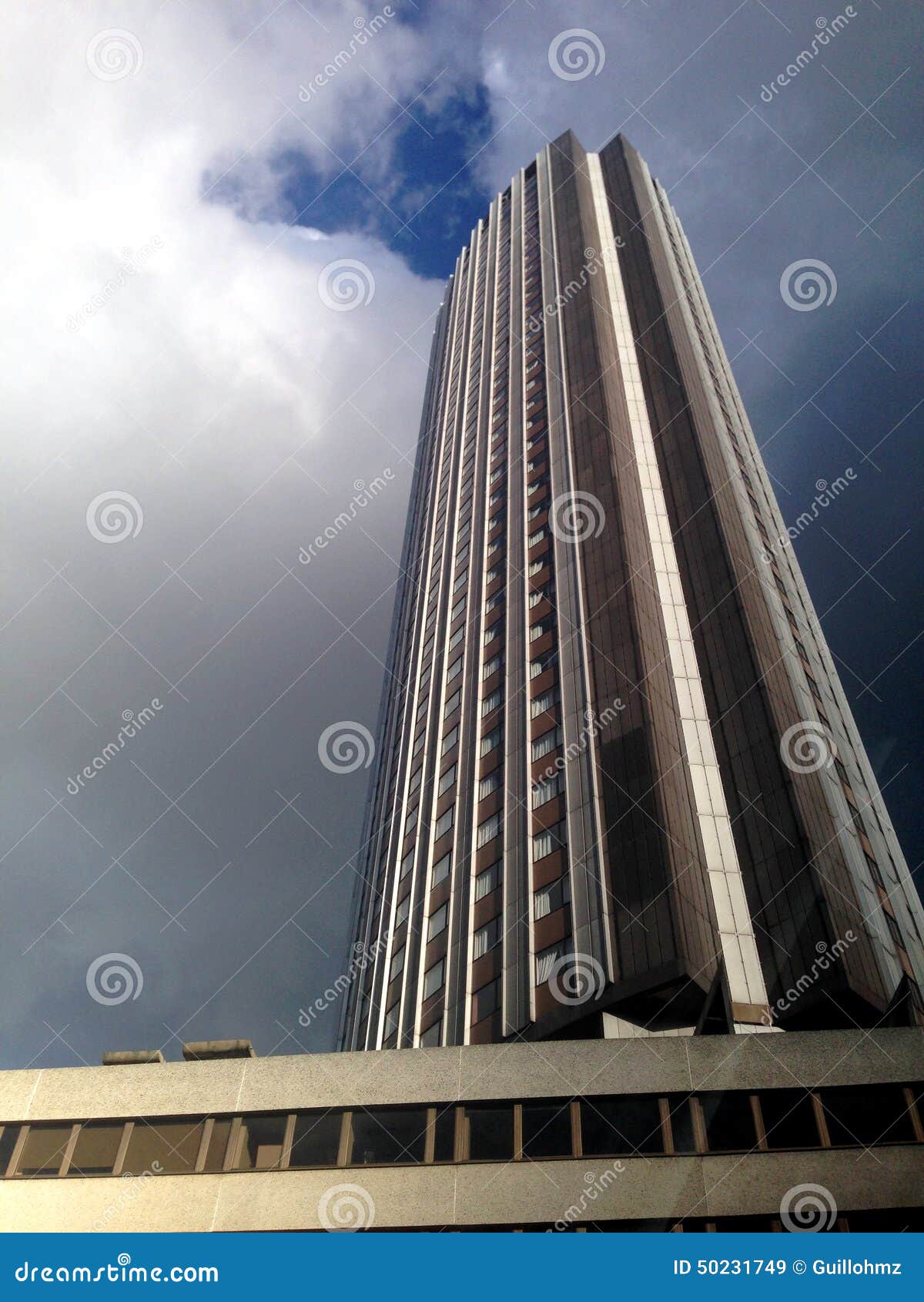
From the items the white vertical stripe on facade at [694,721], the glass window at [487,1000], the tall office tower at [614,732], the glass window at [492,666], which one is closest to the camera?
the tall office tower at [614,732]

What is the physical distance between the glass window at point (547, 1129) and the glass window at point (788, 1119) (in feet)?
13.9

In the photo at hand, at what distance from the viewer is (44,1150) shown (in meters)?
21.0

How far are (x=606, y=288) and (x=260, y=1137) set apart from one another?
64.3 metres

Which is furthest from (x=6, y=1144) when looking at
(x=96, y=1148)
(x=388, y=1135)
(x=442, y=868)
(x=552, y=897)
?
(x=442, y=868)

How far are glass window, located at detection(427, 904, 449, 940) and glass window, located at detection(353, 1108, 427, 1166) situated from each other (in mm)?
20831

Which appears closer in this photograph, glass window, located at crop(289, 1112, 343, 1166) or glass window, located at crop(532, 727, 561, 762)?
glass window, located at crop(289, 1112, 343, 1166)

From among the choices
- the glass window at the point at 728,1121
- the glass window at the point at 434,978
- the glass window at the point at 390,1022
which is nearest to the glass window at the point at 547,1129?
the glass window at the point at 728,1121

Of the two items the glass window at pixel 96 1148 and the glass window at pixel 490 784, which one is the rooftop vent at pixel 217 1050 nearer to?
the glass window at pixel 96 1148

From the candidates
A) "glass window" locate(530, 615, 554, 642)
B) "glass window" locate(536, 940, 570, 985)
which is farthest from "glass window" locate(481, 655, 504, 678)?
"glass window" locate(536, 940, 570, 985)

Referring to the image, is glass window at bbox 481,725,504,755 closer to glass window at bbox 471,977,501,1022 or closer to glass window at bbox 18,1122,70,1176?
glass window at bbox 471,977,501,1022

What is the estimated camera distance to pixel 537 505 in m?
58.1

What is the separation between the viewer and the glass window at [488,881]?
3997cm

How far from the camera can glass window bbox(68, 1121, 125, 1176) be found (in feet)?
67.7

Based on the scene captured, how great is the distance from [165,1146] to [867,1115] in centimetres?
1560
